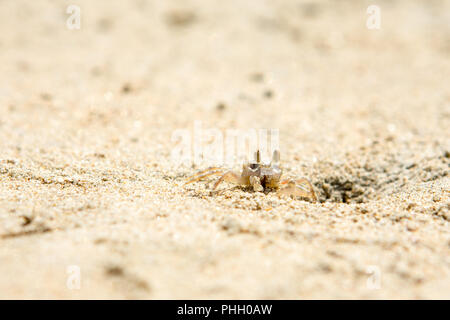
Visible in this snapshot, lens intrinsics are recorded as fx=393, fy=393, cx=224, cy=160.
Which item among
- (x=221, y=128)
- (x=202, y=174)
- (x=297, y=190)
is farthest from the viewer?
(x=221, y=128)

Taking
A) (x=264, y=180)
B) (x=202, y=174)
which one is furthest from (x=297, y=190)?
(x=202, y=174)

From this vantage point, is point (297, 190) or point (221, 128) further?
point (221, 128)

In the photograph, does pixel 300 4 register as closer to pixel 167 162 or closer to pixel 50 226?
pixel 167 162

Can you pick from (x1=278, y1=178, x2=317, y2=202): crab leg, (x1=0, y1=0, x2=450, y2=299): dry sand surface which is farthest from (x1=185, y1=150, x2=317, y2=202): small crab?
(x1=0, y1=0, x2=450, y2=299): dry sand surface

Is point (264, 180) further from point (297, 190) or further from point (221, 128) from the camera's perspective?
point (221, 128)

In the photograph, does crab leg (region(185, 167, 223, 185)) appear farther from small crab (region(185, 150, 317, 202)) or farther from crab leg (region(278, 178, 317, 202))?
crab leg (region(278, 178, 317, 202))
